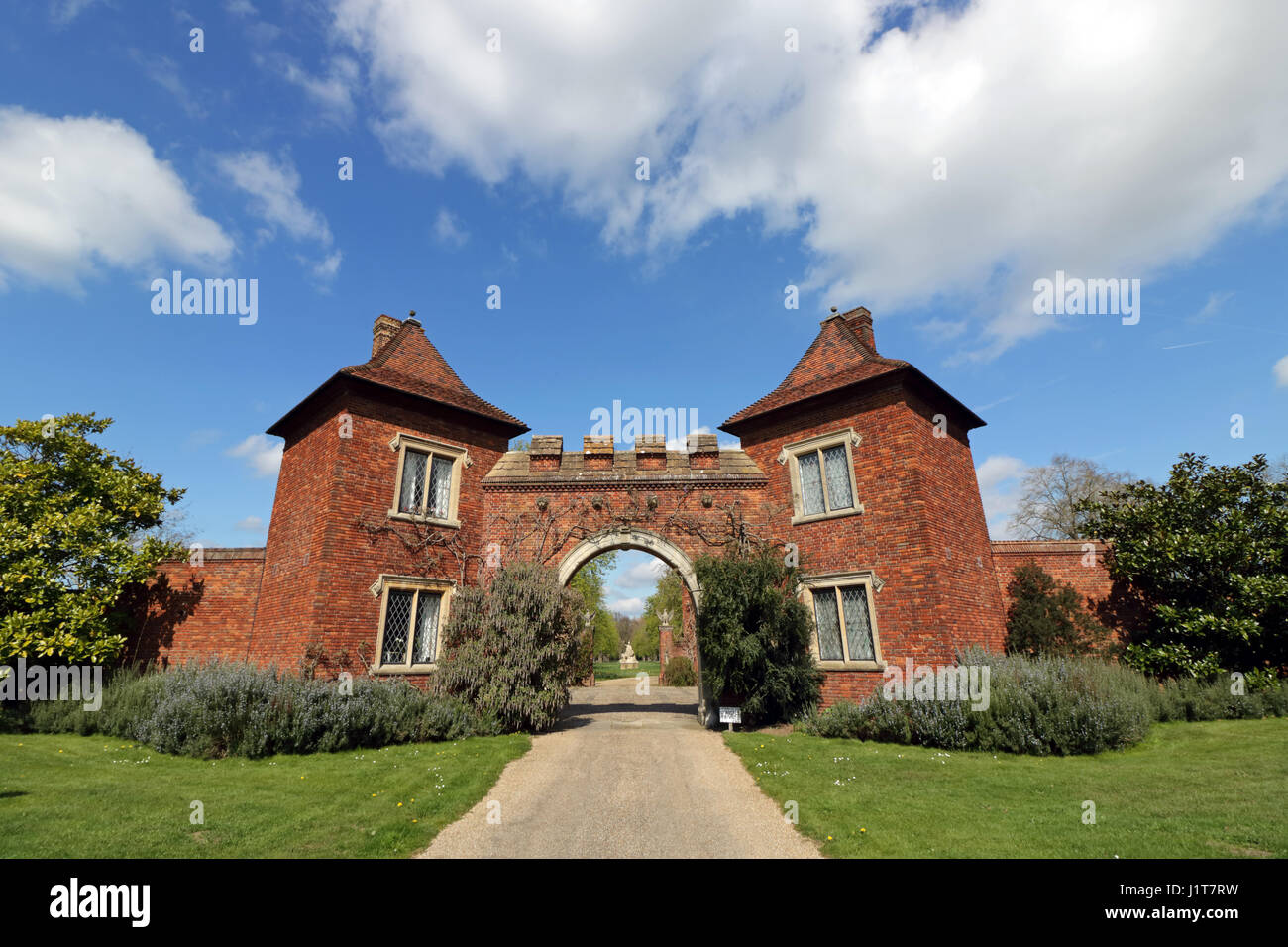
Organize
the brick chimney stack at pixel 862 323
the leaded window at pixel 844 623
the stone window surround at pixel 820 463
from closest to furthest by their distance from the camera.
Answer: the leaded window at pixel 844 623
the stone window surround at pixel 820 463
the brick chimney stack at pixel 862 323

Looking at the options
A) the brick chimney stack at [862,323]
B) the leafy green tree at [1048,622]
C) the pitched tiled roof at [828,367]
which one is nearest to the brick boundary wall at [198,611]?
the pitched tiled roof at [828,367]

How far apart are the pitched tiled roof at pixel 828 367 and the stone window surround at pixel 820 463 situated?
114 centimetres

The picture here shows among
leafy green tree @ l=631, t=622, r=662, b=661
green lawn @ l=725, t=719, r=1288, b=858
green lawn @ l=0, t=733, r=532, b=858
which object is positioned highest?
green lawn @ l=0, t=733, r=532, b=858

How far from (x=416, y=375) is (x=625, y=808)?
12.4m

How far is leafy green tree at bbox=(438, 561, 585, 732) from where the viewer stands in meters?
12.3

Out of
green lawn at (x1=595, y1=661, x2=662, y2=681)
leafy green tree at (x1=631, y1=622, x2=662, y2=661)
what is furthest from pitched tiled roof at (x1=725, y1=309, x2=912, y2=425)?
leafy green tree at (x1=631, y1=622, x2=662, y2=661)

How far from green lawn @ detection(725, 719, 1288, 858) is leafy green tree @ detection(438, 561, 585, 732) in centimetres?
443

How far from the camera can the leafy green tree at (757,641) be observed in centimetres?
1269

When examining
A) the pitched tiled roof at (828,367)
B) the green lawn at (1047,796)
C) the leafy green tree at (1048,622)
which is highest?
the pitched tiled roof at (828,367)

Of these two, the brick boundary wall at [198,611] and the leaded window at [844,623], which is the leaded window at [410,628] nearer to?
the brick boundary wall at [198,611]

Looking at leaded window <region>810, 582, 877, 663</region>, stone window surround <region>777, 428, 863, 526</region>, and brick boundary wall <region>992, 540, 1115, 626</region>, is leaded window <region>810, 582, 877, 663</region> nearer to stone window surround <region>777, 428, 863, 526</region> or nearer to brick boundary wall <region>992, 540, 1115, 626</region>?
stone window surround <region>777, 428, 863, 526</region>

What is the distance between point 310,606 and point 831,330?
48.7 feet

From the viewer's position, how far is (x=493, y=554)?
14930 mm
